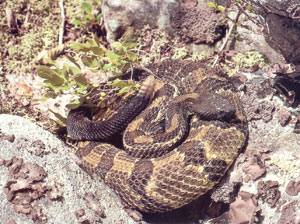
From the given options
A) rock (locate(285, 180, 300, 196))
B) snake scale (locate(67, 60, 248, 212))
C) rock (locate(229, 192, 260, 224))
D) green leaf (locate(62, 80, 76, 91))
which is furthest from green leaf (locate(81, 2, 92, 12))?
rock (locate(285, 180, 300, 196))

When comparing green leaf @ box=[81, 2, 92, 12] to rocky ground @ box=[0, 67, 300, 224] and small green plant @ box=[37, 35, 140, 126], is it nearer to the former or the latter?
small green plant @ box=[37, 35, 140, 126]

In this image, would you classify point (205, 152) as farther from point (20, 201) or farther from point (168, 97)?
point (20, 201)

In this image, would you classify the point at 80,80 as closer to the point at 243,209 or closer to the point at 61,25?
the point at 61,25

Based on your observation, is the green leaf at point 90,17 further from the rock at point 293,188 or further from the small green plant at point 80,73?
the rock at point 293,188

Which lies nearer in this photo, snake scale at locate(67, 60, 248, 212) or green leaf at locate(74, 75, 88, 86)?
snake scale at locate(67, 60, 248, 212)

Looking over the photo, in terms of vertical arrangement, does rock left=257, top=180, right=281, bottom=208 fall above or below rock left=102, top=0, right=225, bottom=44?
below

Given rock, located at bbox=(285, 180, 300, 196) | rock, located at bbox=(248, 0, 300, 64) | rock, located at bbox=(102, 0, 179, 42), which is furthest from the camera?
rock, located at bbox=(102, 0, 179, 42)

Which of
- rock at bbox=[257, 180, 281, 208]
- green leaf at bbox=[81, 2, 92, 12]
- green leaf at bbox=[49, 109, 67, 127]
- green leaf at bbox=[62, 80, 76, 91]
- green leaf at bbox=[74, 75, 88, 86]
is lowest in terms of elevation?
green leaf at bbox=[49, 109, 67, 127]
